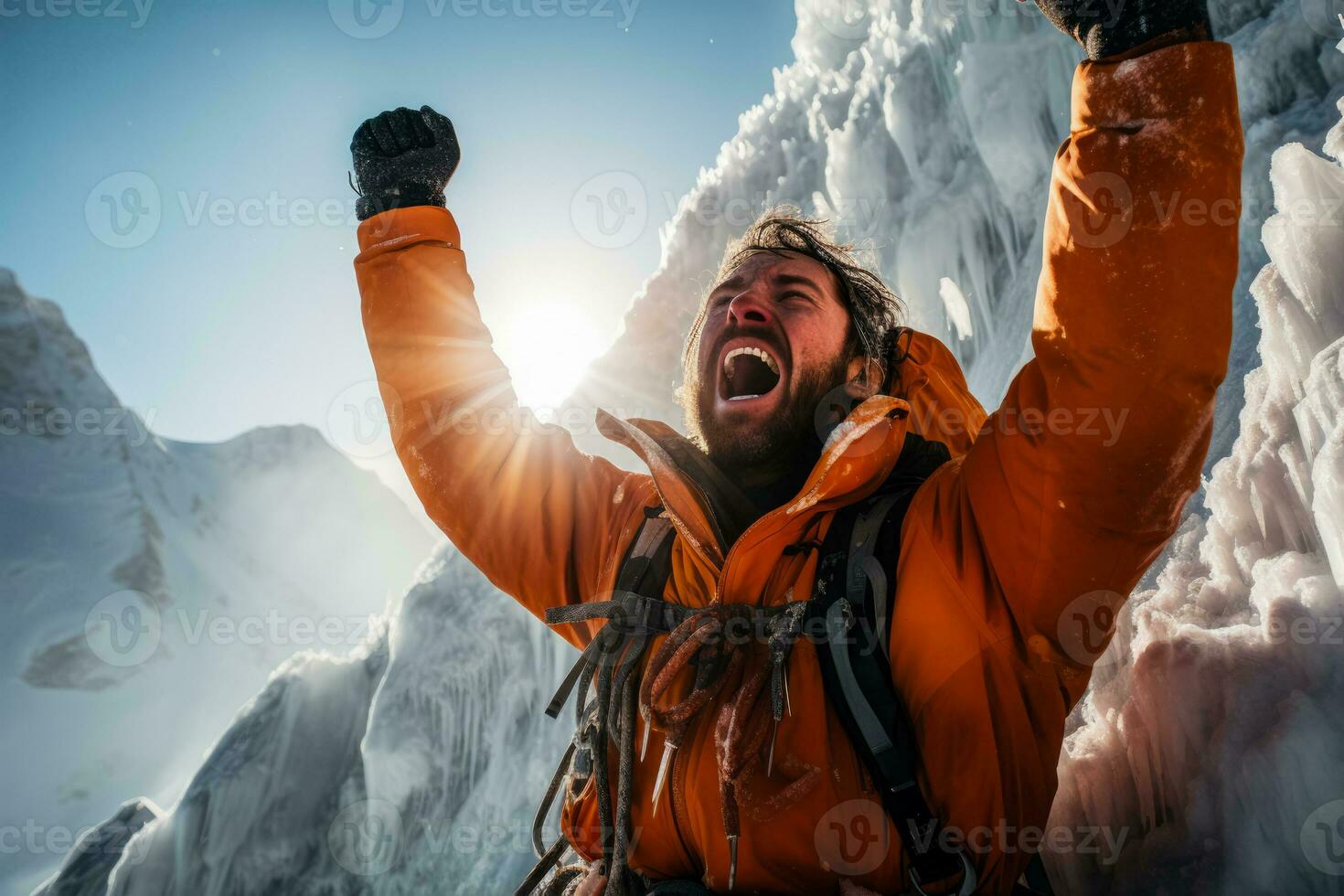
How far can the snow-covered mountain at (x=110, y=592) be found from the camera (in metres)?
27.4

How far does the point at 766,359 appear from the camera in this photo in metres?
2.18

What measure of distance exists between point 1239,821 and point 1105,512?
105 centimetres

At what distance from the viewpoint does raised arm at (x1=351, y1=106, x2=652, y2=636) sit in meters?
2.00

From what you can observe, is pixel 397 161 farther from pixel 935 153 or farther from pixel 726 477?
pixel 935 153

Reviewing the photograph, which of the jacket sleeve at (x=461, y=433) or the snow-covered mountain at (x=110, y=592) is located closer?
the jacket sleeve at (x=461, y=433)

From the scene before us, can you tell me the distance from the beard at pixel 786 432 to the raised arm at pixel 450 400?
0.29 m

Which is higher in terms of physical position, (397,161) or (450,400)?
(397,161)

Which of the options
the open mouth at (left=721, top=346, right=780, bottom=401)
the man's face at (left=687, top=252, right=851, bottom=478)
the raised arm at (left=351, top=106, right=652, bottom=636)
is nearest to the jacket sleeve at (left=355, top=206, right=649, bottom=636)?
the raised arm at (left=351, top=106, right=652, bottom=636)

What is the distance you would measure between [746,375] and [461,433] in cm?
94

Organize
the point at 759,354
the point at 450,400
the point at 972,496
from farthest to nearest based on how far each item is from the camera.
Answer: the point at 759,354, the point at 450,400, the point at 972,496

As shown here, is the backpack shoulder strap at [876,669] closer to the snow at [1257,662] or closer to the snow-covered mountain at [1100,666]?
the snow at [1257,662]

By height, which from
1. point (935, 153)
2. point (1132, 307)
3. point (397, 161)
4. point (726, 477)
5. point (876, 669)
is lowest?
point (876, 669)

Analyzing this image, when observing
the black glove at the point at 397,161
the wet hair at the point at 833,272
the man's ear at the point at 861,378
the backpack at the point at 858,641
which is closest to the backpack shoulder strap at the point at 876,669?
the backpack at the point at 858,641

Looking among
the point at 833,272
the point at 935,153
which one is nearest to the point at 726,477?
the point at 833,272
